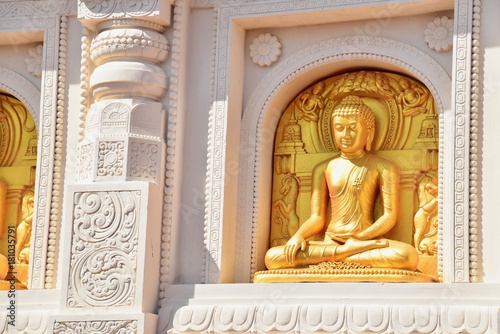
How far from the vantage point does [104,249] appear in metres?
11.0

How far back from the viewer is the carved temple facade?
34.9 feet

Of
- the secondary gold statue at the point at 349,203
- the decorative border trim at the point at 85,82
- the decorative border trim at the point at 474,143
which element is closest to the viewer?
the decorative border trim at the point at 474,143

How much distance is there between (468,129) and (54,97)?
335cm

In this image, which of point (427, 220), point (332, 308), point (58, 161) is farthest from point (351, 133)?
point (58, 161)

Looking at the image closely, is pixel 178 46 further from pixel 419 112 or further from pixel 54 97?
pixel 419 112

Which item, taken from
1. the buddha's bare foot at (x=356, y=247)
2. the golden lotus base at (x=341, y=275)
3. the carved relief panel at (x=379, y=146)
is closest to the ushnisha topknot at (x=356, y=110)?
the carved relief panel at (x=379, y=146)

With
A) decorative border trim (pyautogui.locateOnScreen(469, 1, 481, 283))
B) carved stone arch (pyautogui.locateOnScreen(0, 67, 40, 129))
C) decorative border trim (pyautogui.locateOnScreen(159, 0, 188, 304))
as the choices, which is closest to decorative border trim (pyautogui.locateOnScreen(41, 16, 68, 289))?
carved stone arch (pyautogui.locateOnScreen(0, 67, 40, 129))

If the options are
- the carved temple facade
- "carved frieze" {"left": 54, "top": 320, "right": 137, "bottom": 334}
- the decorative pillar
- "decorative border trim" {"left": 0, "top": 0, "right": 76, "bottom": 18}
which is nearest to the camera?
the carved temple facade

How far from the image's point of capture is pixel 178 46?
1148cm

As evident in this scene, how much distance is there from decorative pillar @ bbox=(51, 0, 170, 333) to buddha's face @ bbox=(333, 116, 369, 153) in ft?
4.40

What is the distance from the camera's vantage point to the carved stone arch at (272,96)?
36.9ft

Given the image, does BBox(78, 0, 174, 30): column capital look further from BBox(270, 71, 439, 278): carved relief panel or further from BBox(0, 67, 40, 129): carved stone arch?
BBox(270, 71, 439, 278): carved relief panel

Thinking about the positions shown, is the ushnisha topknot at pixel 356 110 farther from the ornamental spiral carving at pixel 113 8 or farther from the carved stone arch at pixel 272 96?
the ornamental spiral carving at pixel 113 8

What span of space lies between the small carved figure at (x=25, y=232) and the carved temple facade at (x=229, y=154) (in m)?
0.02
